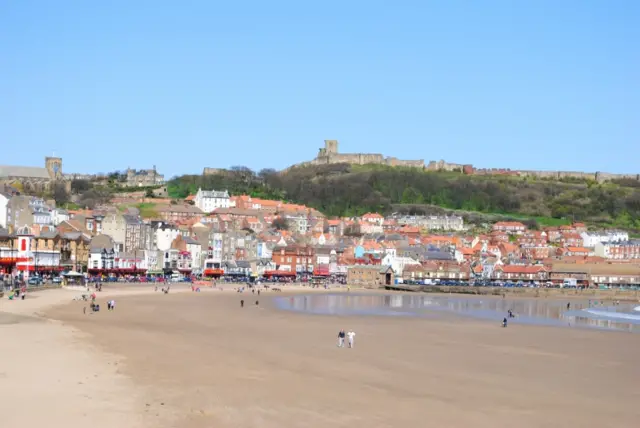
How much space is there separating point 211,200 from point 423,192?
47192 mm

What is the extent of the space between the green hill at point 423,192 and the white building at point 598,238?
22.0 m

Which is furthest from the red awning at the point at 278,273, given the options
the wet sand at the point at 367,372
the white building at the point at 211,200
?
the wet sand at the point at 367,372

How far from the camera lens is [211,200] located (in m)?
119

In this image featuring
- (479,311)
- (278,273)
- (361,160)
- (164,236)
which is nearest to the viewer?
(479,311)

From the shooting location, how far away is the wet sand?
1521cm

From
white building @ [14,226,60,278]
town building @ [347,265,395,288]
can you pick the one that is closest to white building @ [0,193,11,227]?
white building @ [14,226,60,278]

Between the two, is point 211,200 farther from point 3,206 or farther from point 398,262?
point 3,206

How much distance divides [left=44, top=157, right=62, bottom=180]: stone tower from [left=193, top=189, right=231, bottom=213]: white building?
22298 mm

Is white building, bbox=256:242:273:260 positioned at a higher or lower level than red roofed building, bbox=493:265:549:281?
higher

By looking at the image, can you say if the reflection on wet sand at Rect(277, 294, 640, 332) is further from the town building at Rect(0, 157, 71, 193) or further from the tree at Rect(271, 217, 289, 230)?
the town building at Rect(0, 157, 71, 193)

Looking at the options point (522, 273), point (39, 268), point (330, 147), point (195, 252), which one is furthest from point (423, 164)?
point (39, 268)

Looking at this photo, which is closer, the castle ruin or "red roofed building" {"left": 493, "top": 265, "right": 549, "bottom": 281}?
"red roofed building" {"left": 493, "top": 265, "right": 549, "bottom": 281}

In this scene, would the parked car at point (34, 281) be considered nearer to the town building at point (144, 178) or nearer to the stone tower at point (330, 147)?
the town building at point (144, 178)

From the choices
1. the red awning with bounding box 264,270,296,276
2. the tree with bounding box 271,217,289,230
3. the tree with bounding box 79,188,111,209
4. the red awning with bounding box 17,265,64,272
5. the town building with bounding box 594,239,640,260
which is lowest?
the red awning with bounding box 264,270,296,276
